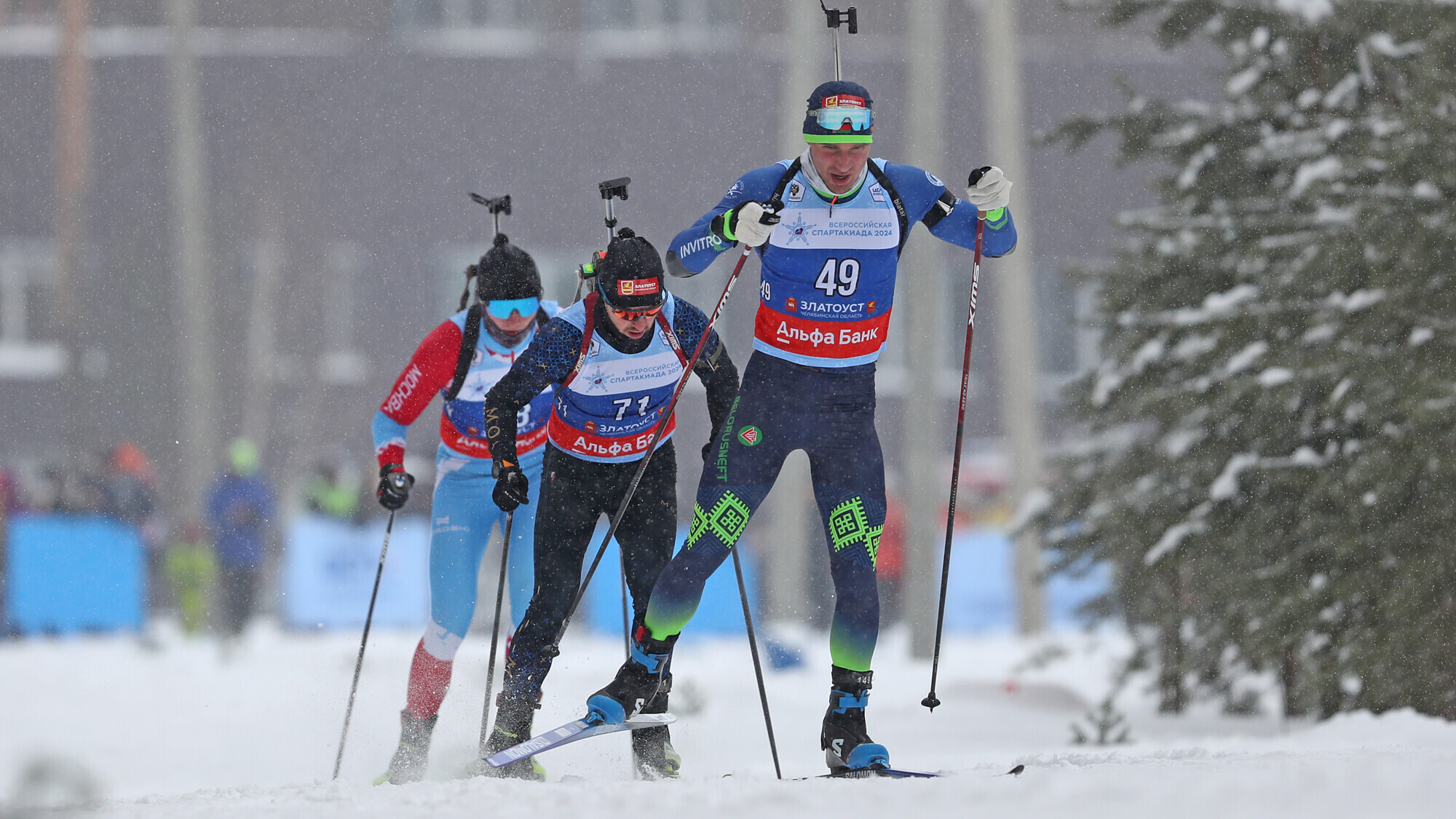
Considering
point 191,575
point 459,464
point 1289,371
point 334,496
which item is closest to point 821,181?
point 459,464

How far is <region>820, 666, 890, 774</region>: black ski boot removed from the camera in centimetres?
533

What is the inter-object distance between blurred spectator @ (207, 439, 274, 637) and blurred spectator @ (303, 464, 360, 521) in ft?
1.40

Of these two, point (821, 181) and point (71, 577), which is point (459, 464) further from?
point (71, 577)

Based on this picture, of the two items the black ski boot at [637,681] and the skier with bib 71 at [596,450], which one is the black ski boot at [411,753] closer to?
the skier with bib 71 at [596,450]

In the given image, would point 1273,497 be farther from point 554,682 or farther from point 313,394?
point 313,394

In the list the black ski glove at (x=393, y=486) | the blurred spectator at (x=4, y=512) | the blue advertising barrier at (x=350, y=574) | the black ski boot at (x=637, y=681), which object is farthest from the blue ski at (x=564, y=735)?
the blurred spectator at (x=4, y=512)

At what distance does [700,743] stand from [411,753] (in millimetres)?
2656

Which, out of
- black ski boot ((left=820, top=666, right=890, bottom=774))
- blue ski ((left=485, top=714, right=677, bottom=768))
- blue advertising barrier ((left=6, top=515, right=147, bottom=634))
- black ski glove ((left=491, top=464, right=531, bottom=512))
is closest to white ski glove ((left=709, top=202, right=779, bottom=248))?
black ski glove ((left=491, top=464, right=531, bottom=512))

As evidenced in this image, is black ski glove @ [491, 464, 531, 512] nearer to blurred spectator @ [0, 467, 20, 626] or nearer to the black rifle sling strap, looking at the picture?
the black rifle sling strap

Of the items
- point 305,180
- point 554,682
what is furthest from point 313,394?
point 554,682

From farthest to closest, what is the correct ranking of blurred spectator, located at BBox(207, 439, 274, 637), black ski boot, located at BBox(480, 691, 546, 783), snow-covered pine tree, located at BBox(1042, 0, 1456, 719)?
blurred spectator, located at BBox(207, 439, 274, 637) → snow-covered pine tree, located at BBox(1042, 0, 1456, 719) → black ski boot, located at BBox(480, 691, 546, 783)

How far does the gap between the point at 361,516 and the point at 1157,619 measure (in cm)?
734

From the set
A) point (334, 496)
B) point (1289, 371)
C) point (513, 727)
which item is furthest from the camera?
point (334, 496)

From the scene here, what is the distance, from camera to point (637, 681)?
568cm
